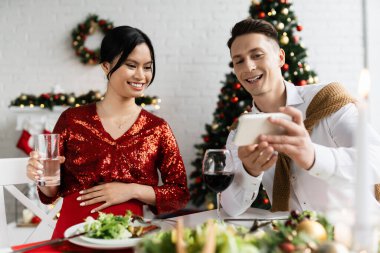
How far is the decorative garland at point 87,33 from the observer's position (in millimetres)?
4445

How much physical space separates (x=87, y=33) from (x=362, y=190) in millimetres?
4269

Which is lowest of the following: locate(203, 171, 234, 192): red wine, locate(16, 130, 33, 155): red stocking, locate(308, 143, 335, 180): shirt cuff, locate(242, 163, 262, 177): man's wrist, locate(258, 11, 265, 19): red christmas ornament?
locate(16, 130, 33, 155): red stocking

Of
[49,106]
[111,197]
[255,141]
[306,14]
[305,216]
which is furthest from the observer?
[306,14]

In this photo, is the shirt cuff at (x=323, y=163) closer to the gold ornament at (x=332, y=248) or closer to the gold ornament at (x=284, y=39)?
the gold ornament at (x=332, y=248)

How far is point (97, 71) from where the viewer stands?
15.0 ft

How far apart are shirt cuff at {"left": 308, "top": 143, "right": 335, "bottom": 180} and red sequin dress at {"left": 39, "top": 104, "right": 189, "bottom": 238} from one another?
0.69 m

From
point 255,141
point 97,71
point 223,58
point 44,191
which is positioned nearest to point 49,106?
point 97,71

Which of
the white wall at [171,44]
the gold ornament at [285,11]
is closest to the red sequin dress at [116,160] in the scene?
the gold ornament at [285,11]

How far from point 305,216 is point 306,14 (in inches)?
155

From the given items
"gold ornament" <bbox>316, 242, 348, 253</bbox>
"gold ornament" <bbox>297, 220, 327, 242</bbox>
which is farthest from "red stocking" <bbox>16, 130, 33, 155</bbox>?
"gold ornament" <bbox>316, 242, 348, 253</bbox>

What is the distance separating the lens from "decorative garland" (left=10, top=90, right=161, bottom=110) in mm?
4121

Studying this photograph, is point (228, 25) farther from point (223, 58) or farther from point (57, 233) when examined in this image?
point (57, 233)

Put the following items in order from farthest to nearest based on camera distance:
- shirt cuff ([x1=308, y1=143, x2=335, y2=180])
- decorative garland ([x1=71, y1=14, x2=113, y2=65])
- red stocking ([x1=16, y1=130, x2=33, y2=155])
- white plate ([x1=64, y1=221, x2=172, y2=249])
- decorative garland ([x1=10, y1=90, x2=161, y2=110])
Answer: decorative garland ([x1=71, y1=14, x2=113, y2=65]) < red stocking ([x1=16, y1=130, x2=33, y2=155]) < decorative garland ([x1=10, y1=90, x2=161, y2=110]) < shirt cuff ([x1=308, y1=143, x2=335, y2=180]) < white plate ([x1=64, y1=221, x2=172, y2=249])

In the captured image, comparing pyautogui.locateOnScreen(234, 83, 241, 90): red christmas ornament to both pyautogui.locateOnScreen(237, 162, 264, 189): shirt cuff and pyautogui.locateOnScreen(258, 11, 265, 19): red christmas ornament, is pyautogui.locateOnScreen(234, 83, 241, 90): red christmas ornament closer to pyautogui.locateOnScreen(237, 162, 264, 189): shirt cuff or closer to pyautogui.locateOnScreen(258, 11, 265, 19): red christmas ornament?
pyautogui.locateOnScreen(258, 11, 265, 19): red christmas ornament
